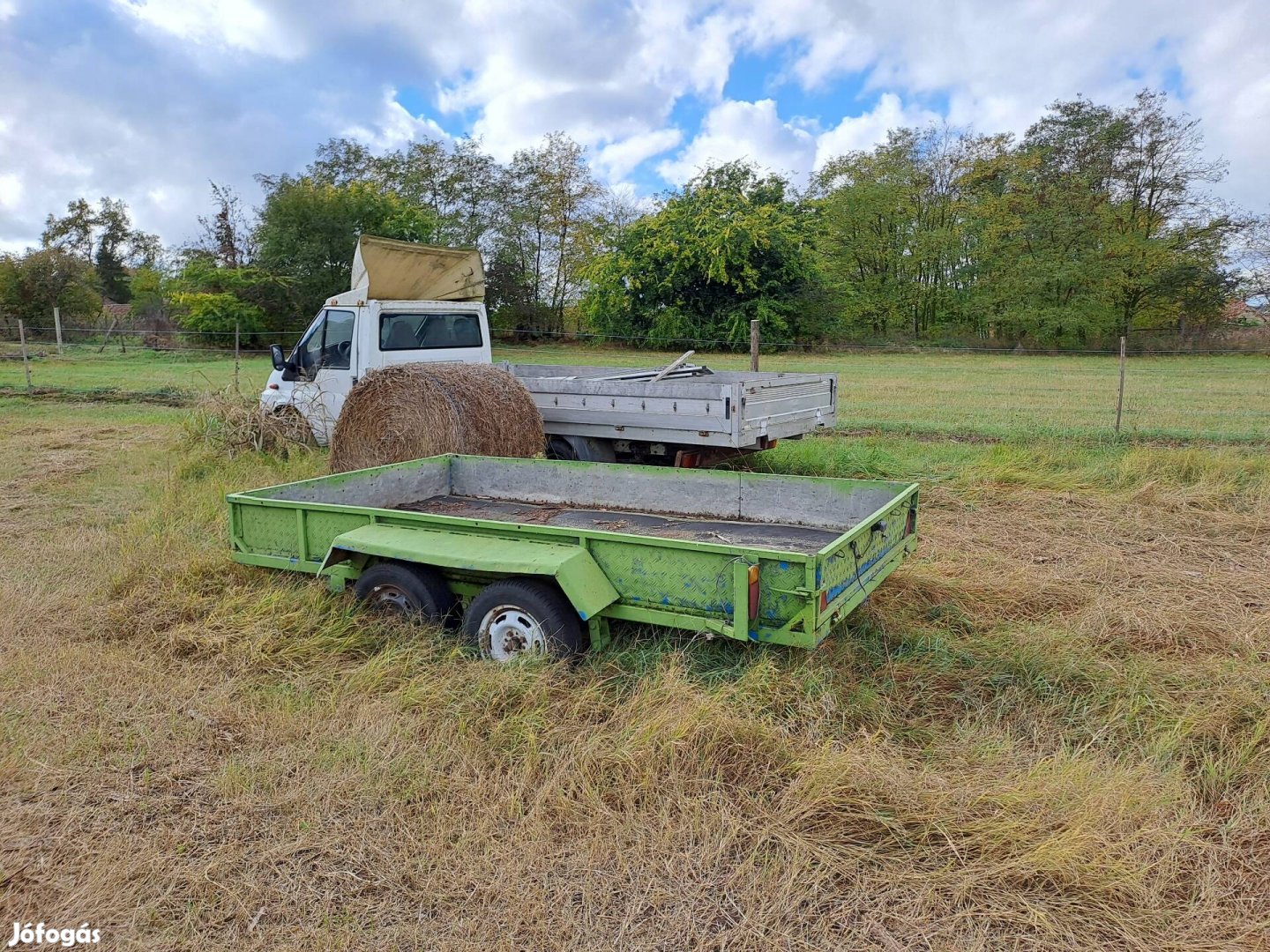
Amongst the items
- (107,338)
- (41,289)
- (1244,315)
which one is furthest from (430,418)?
(41,289)

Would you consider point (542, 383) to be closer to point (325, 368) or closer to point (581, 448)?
point (581, 448)

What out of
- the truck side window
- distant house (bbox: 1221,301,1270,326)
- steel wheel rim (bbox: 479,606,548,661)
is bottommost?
steel wheel rim (bbox: 479,606,548,661)

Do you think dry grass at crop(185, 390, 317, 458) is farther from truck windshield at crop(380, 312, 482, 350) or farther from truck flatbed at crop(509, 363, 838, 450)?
truck flatbed at crop(509, 363, 838, 450)

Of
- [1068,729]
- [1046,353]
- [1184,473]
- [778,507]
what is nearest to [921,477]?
[1184,473]

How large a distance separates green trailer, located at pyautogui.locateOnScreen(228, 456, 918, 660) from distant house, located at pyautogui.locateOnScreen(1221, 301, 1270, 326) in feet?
119

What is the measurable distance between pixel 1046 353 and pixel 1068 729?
3008 cm

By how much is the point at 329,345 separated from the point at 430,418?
2672 millimetres

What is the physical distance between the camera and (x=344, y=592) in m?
5.01

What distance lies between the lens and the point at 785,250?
33.0m

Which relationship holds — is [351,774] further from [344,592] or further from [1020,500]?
[1020,500]

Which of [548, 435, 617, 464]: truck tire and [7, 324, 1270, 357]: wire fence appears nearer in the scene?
[548, 435, 617, 464]: truck tire

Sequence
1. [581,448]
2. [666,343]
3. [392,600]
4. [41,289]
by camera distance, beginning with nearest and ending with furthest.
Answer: [392,600]
[581,448]
[666,343]
[41,289]

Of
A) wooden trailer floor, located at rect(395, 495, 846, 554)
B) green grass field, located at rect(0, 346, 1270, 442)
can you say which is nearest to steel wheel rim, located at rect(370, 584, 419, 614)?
wooden trailer floor, located at rect(395, 495, 846, 554)

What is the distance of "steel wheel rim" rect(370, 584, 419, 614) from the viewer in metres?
4.57
